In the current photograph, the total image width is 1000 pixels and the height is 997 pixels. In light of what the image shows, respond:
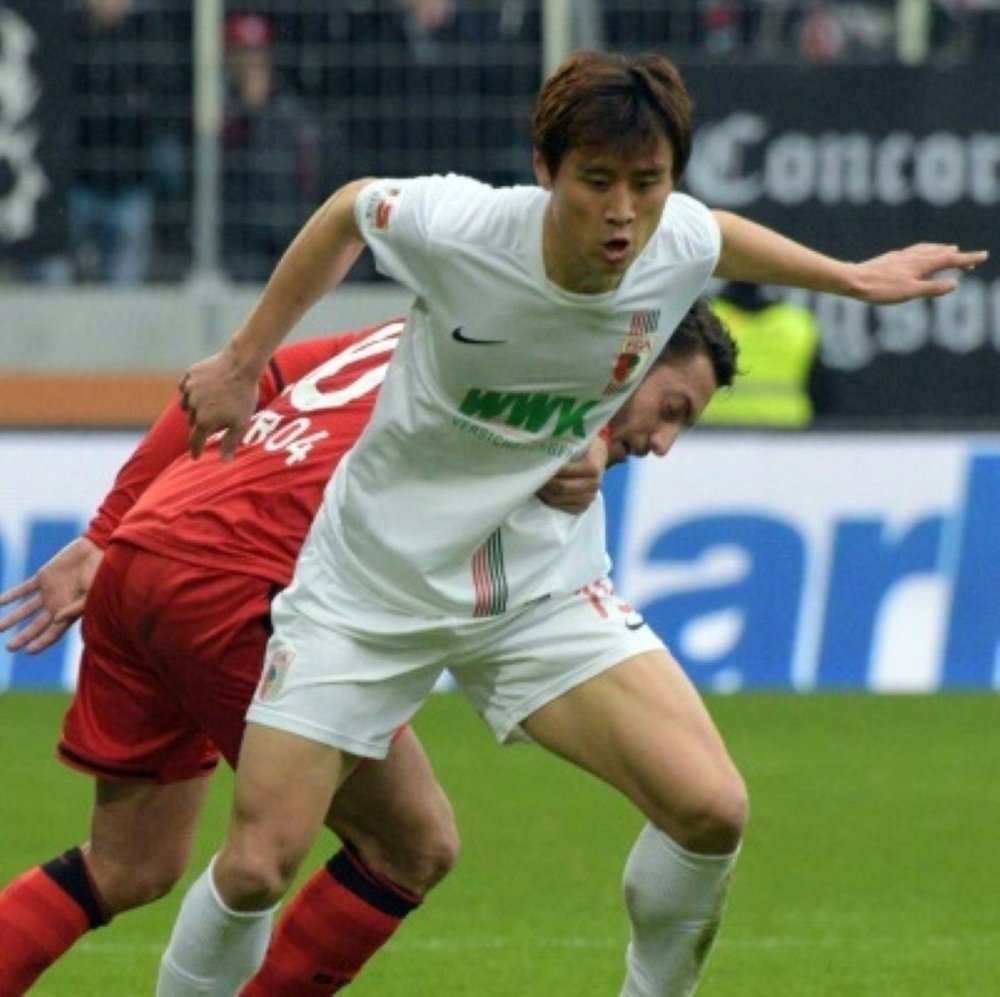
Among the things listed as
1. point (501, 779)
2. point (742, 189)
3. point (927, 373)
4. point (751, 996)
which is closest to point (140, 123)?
point (742, 189)

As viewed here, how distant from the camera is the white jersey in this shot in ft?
17.9

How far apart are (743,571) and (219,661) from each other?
6.56 m

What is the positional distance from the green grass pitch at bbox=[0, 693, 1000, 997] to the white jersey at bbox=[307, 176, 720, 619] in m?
1.67

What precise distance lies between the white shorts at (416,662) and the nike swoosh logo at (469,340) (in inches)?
20.5

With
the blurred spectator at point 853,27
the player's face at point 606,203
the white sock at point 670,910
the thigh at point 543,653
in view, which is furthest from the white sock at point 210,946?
the blurred spectator at point 853,27

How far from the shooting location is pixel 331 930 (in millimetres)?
5969

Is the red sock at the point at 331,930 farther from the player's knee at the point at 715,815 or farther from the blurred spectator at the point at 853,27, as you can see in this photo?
the blurred spectator at the point at 853,27

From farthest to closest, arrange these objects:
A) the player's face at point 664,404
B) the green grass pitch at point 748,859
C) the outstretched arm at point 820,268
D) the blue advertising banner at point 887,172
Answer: the blue advertising banner at point 887,172 → the green grass pitch at point 748,859 → the player's face at point 664,404 → the outstretched arm at point 820,268

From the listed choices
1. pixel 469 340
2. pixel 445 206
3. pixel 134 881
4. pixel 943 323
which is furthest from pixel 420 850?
pixel 943 323

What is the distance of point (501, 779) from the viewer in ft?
35.0

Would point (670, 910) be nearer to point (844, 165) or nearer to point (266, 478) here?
point (266, 478)

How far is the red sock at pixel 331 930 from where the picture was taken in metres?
5.97

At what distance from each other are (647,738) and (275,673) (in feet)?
2.21

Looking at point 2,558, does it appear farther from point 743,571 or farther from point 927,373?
point 927,373
